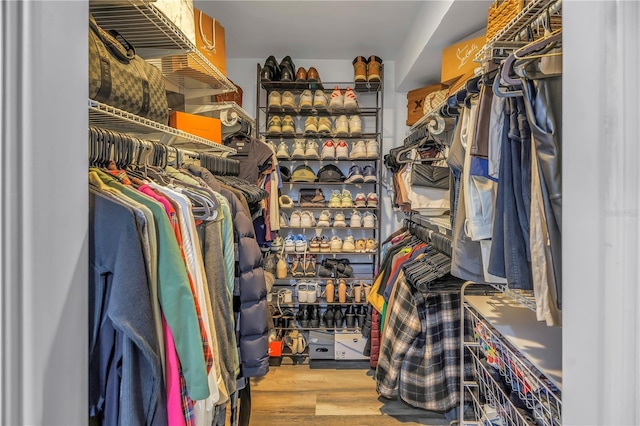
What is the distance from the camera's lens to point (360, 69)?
10.8 feet

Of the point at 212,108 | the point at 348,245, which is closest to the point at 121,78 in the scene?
the point at 212,108

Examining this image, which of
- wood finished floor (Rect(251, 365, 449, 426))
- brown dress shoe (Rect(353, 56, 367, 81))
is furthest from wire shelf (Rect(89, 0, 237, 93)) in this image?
Result: wood finished floor (Rect(251, 365, 449, 426))

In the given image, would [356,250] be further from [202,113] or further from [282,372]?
[202,113]

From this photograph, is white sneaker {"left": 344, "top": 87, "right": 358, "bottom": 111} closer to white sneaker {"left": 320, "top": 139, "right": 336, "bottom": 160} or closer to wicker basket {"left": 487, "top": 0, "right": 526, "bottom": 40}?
white sneaker {"left": 320, "top": 139, "right": 336, "bottom": 160}

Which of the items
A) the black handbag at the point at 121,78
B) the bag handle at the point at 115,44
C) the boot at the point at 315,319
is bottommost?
the boot at the point at 315,319

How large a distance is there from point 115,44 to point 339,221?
94.7 inches

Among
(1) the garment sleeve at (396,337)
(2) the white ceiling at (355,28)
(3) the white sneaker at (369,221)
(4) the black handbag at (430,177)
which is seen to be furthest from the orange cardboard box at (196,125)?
(3) the white sneaker at (369,221)

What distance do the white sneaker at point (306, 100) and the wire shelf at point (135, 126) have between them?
43.8 inches

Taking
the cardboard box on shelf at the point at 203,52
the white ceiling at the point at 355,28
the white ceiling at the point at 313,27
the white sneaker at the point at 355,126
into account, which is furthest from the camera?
the white sneaker at the point at 355,126

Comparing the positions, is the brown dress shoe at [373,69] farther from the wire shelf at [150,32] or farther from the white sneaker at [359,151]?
the wire shelf at [150,32]

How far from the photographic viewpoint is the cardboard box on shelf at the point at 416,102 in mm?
3162
